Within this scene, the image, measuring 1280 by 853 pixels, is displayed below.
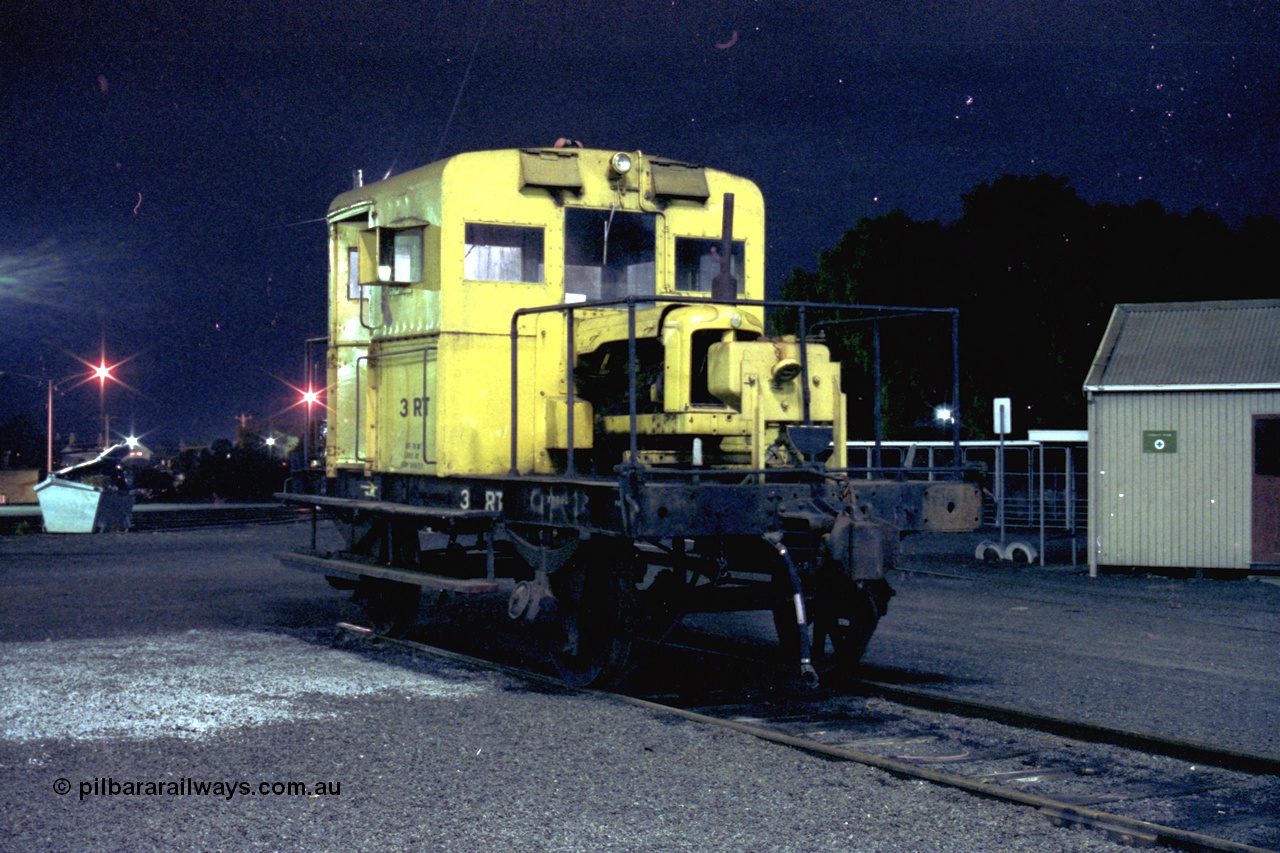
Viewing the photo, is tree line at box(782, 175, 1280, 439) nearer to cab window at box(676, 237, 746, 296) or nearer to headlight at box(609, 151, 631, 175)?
cab window at box(676, 237, 746, 296)

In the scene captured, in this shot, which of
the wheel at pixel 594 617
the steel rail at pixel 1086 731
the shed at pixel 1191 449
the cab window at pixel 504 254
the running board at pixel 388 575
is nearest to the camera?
the steel rail at pixel 1086 731

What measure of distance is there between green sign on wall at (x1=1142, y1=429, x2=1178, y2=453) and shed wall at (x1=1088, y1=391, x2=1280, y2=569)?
0.16 feet

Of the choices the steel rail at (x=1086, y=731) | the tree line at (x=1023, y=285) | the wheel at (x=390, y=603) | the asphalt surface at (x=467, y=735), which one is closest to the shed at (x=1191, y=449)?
the asphalt surface at (x=467, y=735)

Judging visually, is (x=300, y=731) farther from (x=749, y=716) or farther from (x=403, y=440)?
(x=403, y=440)

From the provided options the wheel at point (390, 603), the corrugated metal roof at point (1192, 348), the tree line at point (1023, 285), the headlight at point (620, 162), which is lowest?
the wheel at point (390, 603)

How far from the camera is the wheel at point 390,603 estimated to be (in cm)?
1088

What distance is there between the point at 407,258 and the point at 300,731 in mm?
3868

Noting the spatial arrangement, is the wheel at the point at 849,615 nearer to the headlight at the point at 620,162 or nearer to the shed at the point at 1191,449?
the headlight at the point at 620,162

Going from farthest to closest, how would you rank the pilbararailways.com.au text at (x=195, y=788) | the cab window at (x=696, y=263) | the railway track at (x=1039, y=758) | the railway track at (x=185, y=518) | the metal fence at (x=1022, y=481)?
the railway track at (x=185, y=518), the metal fence at (x=1022, y=481), the cab window at (x=696, y=263), the pilbararailways.com.au text at (x=195, y=788), the railway track at (x=1039, y=758)

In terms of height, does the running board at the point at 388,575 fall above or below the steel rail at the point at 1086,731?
above

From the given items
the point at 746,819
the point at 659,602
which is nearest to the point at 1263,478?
the point at 659,602

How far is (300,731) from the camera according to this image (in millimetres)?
7109

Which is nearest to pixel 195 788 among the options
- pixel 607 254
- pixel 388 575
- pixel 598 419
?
pixel 388 575

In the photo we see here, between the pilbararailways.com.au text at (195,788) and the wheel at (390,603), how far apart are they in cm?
468
